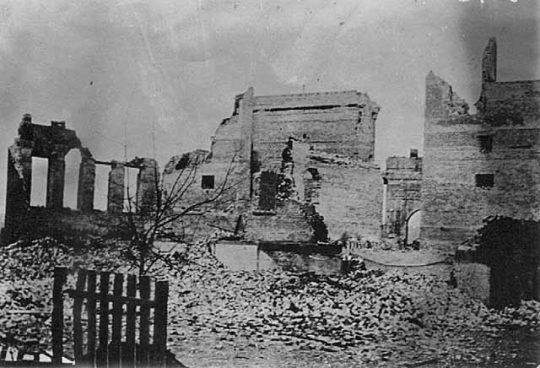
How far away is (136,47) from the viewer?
579cm

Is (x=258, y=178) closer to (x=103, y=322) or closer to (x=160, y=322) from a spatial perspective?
(x=160, y=322)

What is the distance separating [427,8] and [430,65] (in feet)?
1.55

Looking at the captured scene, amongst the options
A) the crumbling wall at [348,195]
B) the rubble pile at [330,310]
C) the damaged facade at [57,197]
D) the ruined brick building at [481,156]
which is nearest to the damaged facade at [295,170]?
the crumbling wall at [348,195]

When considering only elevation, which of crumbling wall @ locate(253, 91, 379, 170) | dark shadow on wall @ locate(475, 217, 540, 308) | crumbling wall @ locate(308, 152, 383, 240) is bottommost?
dark shadow on wall @ locate(475, 217, 540, 308)

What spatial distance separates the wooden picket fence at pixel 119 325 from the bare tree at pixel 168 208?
0.78 metres

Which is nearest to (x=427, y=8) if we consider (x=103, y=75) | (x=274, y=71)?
(x=274, y=71)

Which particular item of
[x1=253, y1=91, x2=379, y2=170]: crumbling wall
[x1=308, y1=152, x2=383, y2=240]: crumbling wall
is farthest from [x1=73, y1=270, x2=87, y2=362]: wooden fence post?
[x1=308, y1=152, x2=383, y2=240]: crumbling wall

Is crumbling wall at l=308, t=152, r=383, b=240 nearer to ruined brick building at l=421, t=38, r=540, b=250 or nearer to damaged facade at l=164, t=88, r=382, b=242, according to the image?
damaged facade at l=164, t=88, r=382, b=242

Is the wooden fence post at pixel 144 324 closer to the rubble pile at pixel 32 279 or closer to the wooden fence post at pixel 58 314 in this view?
the wooden fence post at pixel 58 314

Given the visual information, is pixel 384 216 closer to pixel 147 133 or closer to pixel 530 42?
pixel 530 42

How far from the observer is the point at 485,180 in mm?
5148

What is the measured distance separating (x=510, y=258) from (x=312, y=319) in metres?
1.76

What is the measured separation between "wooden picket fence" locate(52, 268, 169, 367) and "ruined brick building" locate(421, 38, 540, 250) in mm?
2457

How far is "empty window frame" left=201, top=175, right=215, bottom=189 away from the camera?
6254mm
